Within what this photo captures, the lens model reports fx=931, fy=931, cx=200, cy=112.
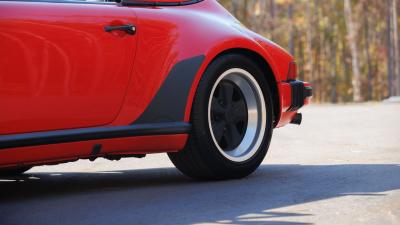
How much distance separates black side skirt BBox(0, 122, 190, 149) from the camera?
5.15 meters

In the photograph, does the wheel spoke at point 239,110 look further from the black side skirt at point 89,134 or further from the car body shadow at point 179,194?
the black side skirt at point 89,134

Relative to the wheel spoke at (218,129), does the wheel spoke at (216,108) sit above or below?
above

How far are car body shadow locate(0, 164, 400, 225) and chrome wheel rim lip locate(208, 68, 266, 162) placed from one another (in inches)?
8.5

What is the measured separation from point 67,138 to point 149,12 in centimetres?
104

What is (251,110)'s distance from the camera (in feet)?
20.9

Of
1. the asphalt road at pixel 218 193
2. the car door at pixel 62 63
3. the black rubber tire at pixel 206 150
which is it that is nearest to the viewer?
the asphalt road at pixel 218 193

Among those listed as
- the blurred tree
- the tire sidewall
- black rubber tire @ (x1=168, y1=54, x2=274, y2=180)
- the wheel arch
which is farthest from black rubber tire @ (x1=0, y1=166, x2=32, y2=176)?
the blurred tree

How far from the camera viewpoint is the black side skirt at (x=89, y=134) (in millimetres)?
5152

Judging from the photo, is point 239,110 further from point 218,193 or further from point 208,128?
point 218,193

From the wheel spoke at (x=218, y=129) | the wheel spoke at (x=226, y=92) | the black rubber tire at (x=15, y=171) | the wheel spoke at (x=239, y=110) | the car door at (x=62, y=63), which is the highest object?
the car door at (x=62, y=63)

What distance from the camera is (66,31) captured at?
212 inches

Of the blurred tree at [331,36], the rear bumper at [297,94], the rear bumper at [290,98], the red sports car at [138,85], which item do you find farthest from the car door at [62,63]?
the blurred tree at [331,36]

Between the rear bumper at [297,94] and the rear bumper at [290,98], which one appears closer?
the rear bumper at [290,98]

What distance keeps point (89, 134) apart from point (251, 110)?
135cm
